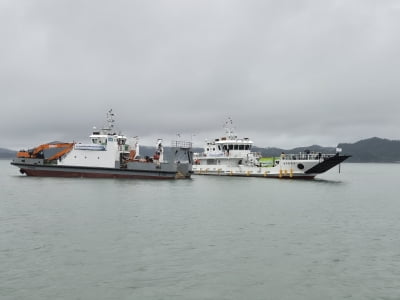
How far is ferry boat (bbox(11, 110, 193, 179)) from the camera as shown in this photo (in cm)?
5731

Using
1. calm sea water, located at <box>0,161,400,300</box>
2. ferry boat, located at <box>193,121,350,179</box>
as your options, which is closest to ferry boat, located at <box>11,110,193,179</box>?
ferry boat, located at <box>193,121,350,179</box>

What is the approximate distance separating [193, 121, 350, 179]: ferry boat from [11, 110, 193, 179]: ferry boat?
53.6ft

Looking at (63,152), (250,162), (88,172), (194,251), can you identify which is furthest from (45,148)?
(194,251)

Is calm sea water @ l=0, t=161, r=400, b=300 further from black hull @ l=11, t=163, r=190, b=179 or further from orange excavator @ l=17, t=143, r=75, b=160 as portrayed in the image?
orange excavator @ l=17, t=143, r=75, b=160

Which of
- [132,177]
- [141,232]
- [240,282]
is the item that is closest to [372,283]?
[240,282]

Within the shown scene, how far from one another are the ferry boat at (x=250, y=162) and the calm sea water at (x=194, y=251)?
33253 mm

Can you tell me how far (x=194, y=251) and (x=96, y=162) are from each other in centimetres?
4211

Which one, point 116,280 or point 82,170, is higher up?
point 82,170

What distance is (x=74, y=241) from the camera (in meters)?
19.4

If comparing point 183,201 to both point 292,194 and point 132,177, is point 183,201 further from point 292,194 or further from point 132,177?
point 132,177

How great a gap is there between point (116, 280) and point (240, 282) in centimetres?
423

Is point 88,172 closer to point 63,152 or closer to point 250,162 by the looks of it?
point 63,152

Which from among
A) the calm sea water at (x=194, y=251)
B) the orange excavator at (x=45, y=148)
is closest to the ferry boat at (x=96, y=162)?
the orange excavator at (x=45, y=148)

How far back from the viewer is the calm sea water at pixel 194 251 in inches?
525
